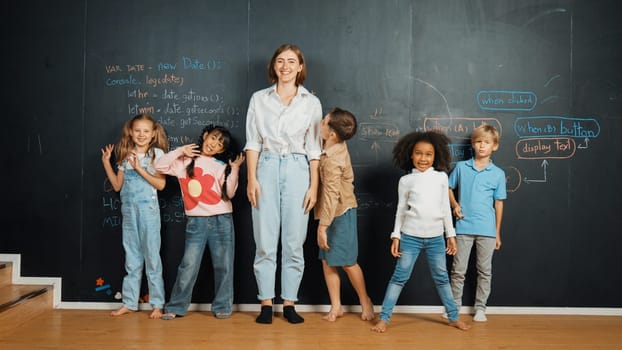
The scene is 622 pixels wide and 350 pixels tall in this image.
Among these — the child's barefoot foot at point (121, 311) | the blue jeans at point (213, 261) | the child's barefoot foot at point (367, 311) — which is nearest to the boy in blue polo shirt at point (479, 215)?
the child's barefoot foot at point (367, 311)

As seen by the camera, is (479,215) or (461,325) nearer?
(461,325)

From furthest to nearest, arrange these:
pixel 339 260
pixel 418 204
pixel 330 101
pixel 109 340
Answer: pixel 330 101 < pixel 339 260 < pixel 418 204 < pixel 109 340

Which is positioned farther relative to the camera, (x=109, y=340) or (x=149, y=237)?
(x=149, y=237)

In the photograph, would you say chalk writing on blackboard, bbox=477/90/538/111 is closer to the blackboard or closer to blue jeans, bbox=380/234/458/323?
the blackboard

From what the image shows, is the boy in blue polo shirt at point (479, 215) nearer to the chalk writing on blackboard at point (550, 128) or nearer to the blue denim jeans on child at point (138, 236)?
the chalk writing on blackboard at point (550, 128)

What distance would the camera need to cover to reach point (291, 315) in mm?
3238

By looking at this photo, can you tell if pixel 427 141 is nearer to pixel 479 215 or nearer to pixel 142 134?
pixel 479 215

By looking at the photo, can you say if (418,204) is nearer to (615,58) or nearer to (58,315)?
(615,58)

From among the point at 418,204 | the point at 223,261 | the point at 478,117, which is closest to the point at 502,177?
the point at 478,117

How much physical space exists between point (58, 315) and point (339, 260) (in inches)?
69.6

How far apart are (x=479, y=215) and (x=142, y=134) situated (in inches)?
85.6

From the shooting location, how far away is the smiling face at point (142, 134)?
347 centimetres

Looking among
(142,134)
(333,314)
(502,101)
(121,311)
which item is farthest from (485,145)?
(121,311)

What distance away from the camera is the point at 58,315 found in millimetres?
3385
